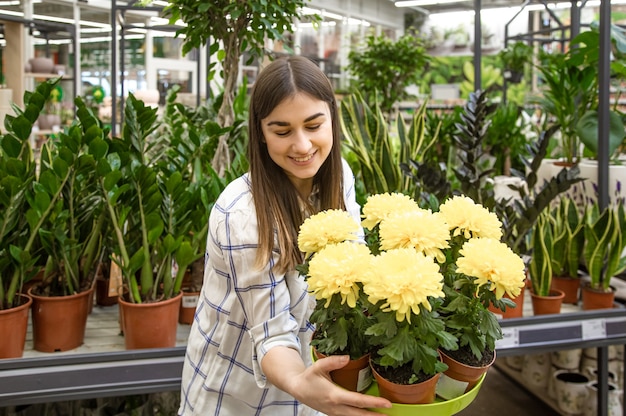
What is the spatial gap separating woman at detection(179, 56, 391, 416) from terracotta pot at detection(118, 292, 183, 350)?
1.65ft

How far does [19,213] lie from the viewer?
4.81ft

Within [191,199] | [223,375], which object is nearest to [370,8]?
[191,199]

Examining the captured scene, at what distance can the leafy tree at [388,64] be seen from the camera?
13.7 feet

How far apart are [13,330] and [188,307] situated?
449 mm

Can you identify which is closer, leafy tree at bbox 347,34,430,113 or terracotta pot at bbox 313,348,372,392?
terracotta pot at bbox 313,348,372,392

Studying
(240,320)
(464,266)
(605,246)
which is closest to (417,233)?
(464,266)

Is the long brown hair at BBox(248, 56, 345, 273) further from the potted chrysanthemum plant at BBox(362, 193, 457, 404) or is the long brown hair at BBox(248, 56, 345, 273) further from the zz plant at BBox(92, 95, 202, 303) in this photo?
the zz plant at BBox(92, 95, 202, 303)

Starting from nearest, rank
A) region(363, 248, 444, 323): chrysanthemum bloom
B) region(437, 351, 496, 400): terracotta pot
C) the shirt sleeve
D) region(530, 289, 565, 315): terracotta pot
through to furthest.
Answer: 1. region(363, 248, 444, 323): chrysanthemum bloom
2. region(437, 351, 496, 400): terracotta pot
3. the shirt sleeve
4. region(530, 289, 565, 315): terracotta pot

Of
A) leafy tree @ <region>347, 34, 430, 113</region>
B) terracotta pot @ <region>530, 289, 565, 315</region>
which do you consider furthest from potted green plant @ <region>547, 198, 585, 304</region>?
leafy tree @ <region>347, 34, 430, 113</region>

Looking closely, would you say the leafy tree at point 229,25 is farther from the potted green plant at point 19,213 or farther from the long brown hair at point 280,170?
the long brown hair at point 280,170

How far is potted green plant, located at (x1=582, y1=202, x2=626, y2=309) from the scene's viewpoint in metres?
1.85

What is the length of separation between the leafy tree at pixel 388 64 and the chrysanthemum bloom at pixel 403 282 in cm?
360

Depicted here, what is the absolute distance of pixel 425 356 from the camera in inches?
25.4

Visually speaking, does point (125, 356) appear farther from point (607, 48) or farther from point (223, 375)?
point (607, 48)
